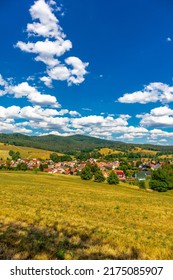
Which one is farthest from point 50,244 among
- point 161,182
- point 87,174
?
point 87,174

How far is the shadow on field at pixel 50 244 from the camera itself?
707 cm

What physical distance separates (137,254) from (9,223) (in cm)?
651

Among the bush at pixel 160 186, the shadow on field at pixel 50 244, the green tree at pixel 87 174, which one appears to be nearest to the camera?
the shadow on field at pixel 50 244

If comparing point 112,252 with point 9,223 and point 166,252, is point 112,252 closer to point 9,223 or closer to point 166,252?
point 166,252

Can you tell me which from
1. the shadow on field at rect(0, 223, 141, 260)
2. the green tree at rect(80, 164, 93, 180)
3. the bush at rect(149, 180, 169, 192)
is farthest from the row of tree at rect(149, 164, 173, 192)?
the shadow on field at rect(0, 223, 141, 260)

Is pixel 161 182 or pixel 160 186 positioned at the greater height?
pixel 161 182

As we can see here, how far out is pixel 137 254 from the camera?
26.3 feet

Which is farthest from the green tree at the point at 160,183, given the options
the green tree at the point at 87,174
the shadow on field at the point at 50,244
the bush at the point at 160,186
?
the shadow on field at the point at 50,244

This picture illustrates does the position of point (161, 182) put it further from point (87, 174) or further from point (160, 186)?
point (87, 174)

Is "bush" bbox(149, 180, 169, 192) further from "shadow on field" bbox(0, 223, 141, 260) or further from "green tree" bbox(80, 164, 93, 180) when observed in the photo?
"shadow on field" bbox(0, 223, 141, 260)

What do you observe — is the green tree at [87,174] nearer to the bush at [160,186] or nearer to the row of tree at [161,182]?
the row of tree at [161,182]

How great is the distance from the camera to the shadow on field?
707 centimetres

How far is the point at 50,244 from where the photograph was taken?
26.7 feet
